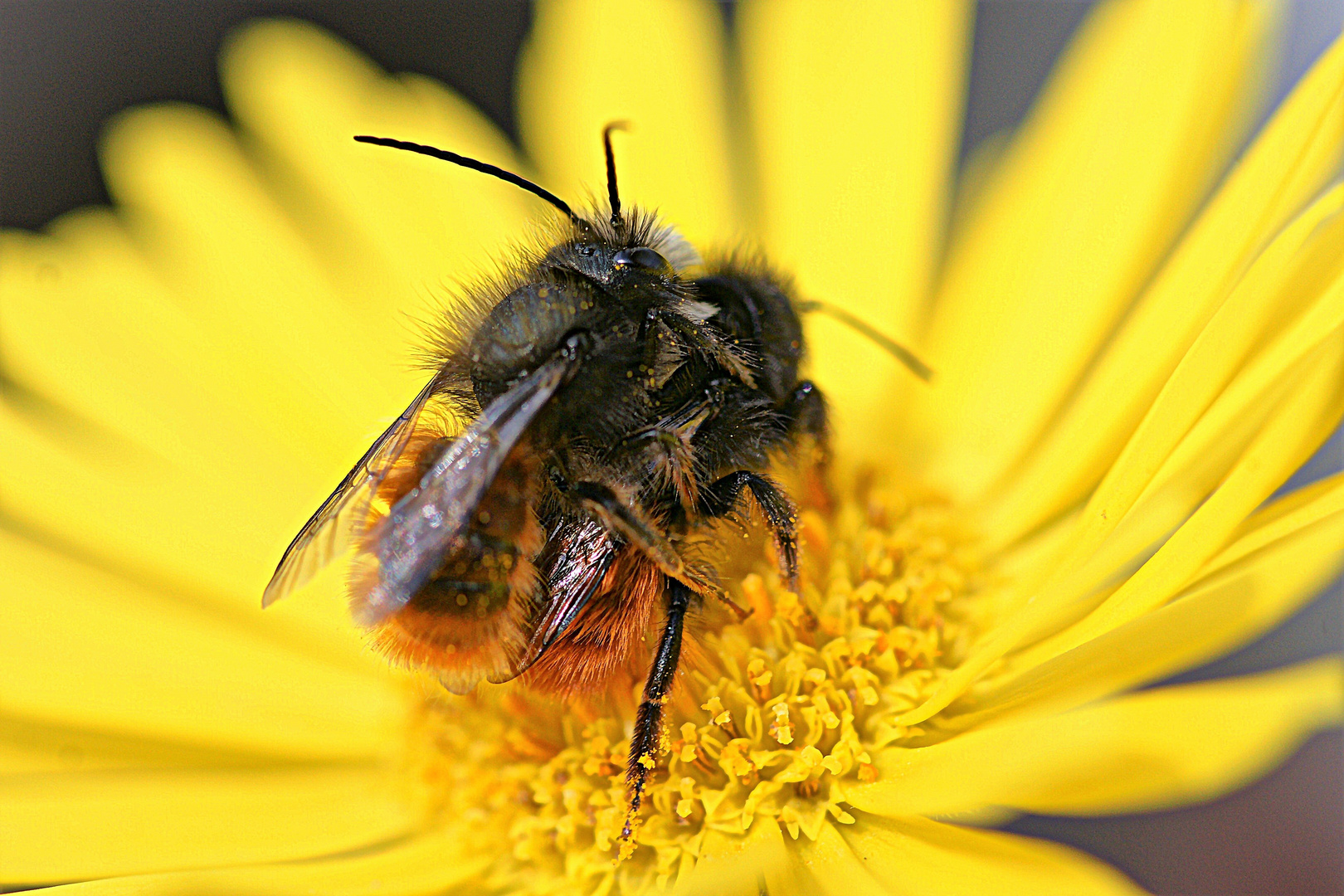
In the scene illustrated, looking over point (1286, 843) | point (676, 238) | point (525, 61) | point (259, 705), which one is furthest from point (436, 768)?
point (525, 61)

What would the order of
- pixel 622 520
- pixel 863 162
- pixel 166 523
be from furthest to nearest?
pixel 863 162
pixel 166 523
pixel 622 520

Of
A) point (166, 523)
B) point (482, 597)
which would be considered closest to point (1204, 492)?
point (482, 597)

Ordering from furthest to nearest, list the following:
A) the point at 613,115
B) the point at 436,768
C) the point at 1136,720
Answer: the point at 613,115
the point at 436,768
the point at 1136,720

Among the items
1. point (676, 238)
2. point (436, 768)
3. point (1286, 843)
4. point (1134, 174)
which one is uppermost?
point (1134, 174)

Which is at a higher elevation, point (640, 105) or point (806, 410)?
point (640, 105)

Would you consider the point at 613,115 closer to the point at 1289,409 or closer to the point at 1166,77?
the point at 1166,77

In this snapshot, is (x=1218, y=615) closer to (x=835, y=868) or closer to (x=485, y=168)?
(x=835, y=868)

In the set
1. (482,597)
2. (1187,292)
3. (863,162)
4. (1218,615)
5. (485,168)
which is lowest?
(482,597)

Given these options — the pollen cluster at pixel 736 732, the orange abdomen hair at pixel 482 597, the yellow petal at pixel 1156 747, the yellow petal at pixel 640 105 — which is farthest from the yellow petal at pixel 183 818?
the yellow petal at pixel 640 105
